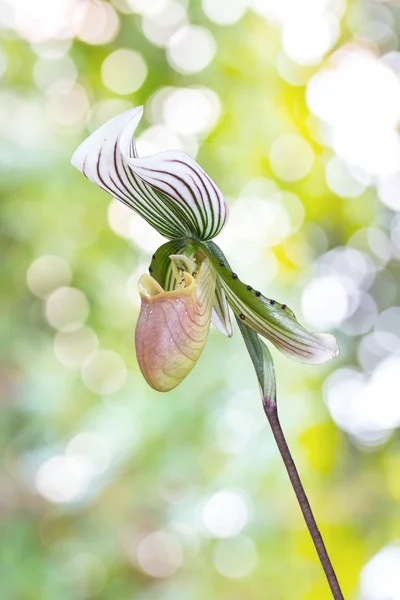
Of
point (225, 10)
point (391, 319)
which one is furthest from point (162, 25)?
point (391, 319)

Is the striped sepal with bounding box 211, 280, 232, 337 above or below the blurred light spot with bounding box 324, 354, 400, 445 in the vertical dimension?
below

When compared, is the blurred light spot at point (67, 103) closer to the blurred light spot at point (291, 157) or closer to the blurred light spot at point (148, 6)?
the blurred light spot at point (148, 6)

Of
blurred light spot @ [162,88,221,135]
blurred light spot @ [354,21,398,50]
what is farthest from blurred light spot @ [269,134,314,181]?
blurred light spot @ [354,21,398,50]

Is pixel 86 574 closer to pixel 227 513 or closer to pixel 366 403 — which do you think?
pixel 227 513

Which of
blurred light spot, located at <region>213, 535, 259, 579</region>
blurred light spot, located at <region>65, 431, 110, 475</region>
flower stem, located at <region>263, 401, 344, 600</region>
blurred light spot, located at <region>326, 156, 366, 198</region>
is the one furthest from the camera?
blurred light spot, located at <region>326, 156, 366, 198</region>

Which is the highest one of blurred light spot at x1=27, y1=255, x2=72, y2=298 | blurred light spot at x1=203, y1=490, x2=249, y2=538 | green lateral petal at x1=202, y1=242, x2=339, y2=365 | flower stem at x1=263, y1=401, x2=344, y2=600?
blurred light spot at x1=27, y1=255, x2=72, y2=298

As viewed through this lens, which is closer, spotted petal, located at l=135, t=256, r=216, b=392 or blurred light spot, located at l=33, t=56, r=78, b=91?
spotted petal, located at l=135, t=256, r=216, b=392

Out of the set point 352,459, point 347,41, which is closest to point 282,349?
point 352,459

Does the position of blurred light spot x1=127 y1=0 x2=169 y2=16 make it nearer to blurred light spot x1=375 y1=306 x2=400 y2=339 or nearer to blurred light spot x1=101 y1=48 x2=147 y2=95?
blurred light spot x1=101 y1=48 x2=147 y2=95

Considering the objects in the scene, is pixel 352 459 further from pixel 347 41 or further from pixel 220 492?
pixel 347 41
